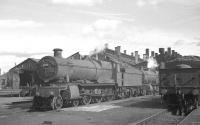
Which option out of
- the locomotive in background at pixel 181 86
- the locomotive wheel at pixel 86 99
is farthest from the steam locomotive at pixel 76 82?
the locomotive in background at pixel 181 86

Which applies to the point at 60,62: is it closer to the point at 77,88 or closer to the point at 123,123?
the point at 77,88

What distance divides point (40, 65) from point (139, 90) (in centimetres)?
1476

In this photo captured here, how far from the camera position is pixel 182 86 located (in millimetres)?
14188

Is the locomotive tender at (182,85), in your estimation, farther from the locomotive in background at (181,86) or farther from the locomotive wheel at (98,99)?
the locomotive wheel at (98,99)

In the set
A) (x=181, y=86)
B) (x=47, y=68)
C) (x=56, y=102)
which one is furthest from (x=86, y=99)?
(x=181, y=86)

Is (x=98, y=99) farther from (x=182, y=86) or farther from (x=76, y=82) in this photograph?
(x=182, y=86)

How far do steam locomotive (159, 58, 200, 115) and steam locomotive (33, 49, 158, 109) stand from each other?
5.43 metres

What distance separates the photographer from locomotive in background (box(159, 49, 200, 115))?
45.6ft

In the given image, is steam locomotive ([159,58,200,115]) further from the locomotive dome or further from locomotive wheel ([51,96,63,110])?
the locomotive dome

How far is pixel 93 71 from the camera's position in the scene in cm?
1877

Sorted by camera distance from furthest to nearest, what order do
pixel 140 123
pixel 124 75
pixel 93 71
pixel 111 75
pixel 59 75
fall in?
pixel 124 75 → pixel 111 75 → pixel 93 71 → pixel 59 75 → pixel 140 123

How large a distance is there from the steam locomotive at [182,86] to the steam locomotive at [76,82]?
17.8 feet

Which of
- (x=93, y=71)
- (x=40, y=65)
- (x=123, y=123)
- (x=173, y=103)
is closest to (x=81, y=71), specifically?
(x=93, y=71)

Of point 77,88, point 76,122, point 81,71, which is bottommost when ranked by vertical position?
point 76,122
